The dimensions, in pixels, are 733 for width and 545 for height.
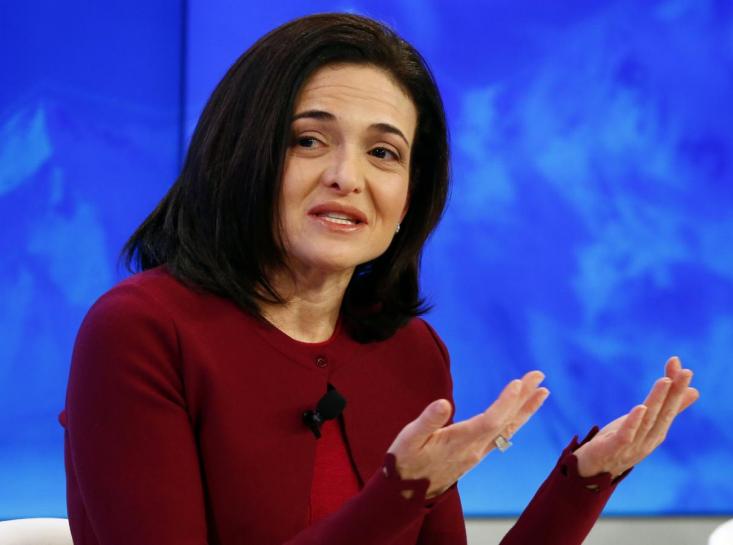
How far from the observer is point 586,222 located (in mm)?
3482

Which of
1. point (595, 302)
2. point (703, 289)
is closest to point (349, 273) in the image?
point (595, 302)

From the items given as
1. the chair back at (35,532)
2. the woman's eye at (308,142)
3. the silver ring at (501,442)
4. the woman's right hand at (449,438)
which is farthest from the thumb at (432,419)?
the chair back at (35,532)

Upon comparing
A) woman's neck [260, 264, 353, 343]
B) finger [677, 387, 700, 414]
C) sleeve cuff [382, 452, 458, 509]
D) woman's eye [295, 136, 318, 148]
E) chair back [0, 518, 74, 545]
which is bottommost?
sleeve cuff [382, 452, 458, 509]

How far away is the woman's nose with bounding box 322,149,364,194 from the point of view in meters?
1.53

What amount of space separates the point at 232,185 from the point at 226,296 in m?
0.17

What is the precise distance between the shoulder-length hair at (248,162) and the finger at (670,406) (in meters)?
0.58

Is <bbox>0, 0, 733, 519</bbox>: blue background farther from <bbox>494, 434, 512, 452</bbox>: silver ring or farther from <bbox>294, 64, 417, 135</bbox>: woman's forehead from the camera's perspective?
<bbox>494, 434, 512, 452</bbox>: silver ring

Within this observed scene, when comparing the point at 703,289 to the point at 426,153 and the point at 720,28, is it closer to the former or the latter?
the point at 720,28

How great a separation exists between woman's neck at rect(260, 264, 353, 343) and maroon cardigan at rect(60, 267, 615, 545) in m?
0.03

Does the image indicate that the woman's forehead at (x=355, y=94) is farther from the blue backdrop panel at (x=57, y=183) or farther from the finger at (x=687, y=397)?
the blue backdrop panel at (x=57, y=183)

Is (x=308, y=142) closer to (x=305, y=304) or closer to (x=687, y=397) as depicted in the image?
(x=305, y=304)

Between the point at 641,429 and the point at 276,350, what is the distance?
538mm

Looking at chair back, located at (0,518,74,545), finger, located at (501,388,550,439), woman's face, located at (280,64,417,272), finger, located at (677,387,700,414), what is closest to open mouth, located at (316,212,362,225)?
woman's face, located at (280,64,417,272)

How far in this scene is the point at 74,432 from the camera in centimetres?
140
